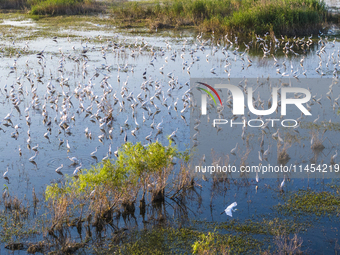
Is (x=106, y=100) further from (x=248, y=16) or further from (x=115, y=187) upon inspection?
(x=248, y=16)

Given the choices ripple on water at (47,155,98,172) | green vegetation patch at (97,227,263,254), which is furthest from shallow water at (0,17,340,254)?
green vegetation patch at (97,227,263,254)

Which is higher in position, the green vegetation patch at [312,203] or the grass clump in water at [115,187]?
the grass clump in water at [115,187]

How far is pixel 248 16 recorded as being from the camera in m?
26.0

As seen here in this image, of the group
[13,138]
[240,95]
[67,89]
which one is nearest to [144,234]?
[13,138]

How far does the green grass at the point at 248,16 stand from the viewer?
2567 cm

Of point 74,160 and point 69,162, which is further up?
point 74,160

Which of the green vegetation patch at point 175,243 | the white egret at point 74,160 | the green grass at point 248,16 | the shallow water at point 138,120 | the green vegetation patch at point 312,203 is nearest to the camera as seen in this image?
the green vegetation patch at point 175,243

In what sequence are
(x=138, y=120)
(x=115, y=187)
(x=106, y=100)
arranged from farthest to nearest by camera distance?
(x=106, y=100)
(x=138, y=120)
(x=115, y=187)

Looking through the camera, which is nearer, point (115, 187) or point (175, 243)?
point (175, 243)

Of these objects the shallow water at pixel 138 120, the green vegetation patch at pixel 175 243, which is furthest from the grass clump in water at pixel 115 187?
the shallow water at pixel 138 120

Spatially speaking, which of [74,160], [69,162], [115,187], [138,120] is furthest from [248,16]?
[115,187]

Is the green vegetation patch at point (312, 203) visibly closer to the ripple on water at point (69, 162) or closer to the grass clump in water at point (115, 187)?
the grass clump in water at point (115, 187)

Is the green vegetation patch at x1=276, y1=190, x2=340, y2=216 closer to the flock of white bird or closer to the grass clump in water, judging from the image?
the flock of white bird

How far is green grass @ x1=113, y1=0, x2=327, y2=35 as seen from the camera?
2567 cm
